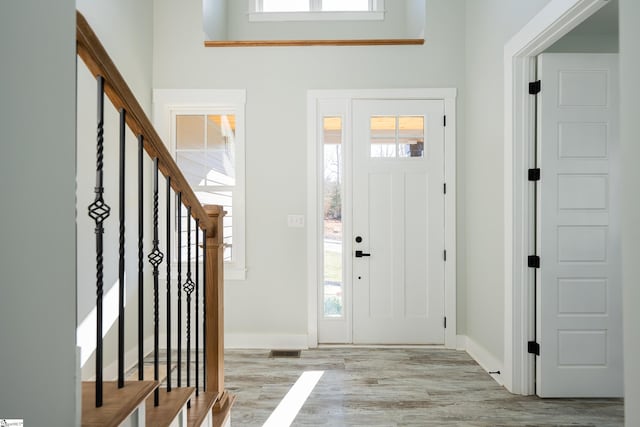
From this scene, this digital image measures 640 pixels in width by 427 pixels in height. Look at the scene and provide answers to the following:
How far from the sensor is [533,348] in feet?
9.54

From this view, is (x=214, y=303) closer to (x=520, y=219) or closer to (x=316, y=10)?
(x=520, y=219)

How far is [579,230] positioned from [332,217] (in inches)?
78.5

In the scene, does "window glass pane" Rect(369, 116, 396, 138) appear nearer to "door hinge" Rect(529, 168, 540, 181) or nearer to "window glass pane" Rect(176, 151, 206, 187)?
"door hinge" Rect(529, 168, 540, 181)

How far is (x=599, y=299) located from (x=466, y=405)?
3.75 ft

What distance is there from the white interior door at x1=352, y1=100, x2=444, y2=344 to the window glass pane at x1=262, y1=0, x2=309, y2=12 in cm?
145

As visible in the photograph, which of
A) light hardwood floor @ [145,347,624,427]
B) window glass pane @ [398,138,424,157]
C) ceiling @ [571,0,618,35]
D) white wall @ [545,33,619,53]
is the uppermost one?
ceiling @ [571,0,618,35]

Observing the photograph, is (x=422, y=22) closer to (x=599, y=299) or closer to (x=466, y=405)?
(x=599, y=299)

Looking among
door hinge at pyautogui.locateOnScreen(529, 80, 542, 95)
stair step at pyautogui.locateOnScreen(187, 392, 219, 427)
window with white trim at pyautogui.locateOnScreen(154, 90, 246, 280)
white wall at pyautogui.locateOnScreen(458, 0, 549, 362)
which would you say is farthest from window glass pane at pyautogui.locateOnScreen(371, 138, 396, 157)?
stair step at pyautogui.locateOnScreen(187, 392, 219, 427)

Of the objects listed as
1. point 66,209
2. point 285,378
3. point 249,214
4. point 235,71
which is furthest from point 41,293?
point 235,71

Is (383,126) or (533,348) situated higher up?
(383,126)

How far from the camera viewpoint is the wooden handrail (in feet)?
3.75

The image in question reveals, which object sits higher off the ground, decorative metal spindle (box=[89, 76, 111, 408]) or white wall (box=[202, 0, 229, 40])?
white wall (box=[202, 0, 229, 40])

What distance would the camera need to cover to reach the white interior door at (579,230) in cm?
285

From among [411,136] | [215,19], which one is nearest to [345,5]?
[215,19]
